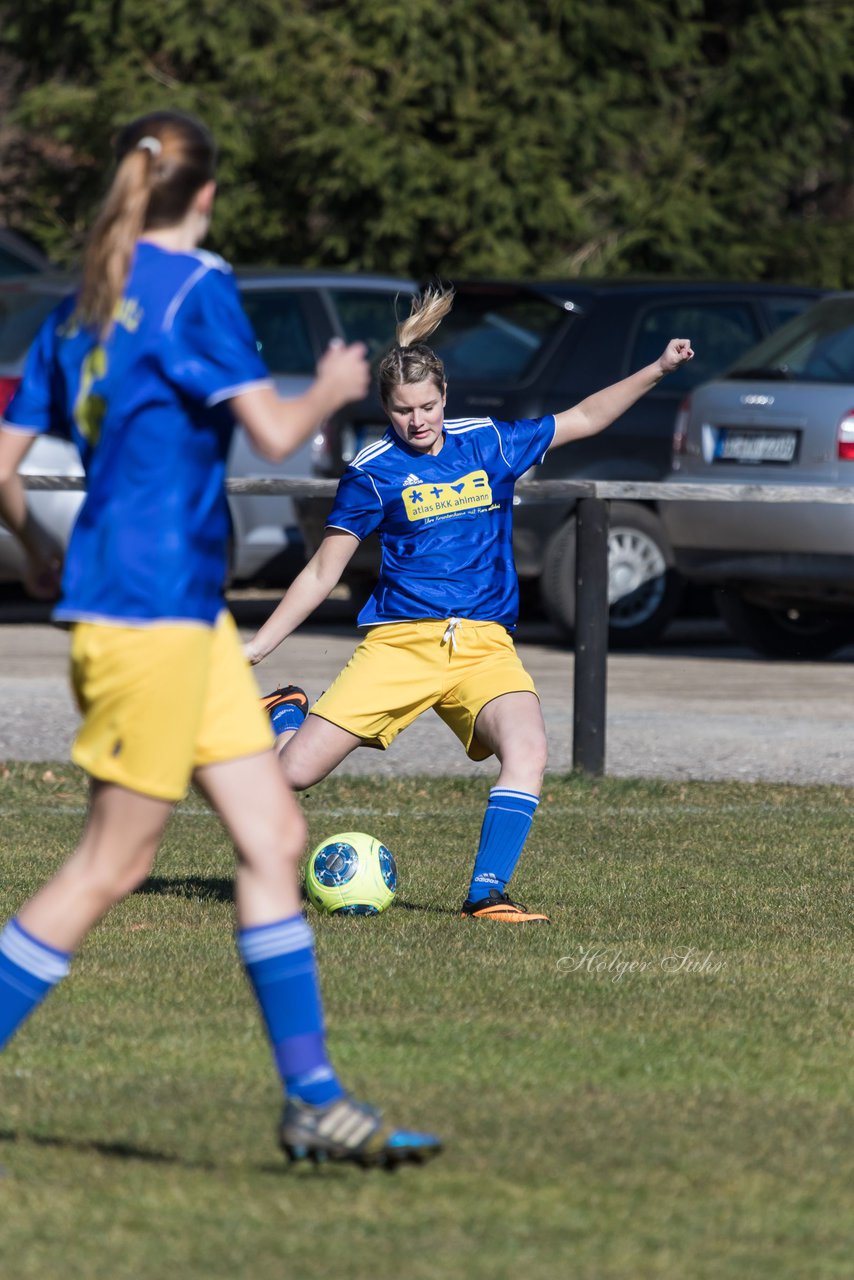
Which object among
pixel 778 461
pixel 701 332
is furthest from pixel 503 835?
pixel 701 332

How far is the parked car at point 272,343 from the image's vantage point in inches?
528

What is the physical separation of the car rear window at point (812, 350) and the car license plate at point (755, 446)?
33cm

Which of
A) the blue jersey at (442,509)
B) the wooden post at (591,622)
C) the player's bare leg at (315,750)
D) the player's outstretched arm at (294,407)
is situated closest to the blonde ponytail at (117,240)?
the player's outstretched arm at (294,407)

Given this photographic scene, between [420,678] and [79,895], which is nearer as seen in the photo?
[79,895]

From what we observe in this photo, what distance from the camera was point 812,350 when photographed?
1205 centimetres

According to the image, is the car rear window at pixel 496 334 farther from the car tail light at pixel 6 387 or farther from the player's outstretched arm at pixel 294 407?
the player's outstretched arm at pixel 294 407

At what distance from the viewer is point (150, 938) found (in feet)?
20.1

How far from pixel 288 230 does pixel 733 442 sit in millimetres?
9239

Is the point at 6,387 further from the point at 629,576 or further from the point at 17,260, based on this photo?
the point at 17,260

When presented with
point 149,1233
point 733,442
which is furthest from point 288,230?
point 149,1233

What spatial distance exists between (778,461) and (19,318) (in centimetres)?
468

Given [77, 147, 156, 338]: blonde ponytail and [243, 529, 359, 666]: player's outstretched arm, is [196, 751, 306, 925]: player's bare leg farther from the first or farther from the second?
[243, 529, 359, 666]: player's outstretched arm

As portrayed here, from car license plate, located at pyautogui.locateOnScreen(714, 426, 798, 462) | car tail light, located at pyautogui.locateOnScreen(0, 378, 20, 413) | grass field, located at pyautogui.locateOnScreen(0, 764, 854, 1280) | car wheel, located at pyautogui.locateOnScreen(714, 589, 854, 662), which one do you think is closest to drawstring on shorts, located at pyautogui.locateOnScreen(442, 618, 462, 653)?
grass field, located at pyautogui.locateOnScreen(0, 764, 854, 1280)

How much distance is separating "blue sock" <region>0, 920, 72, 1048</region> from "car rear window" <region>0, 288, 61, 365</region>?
9481mm
